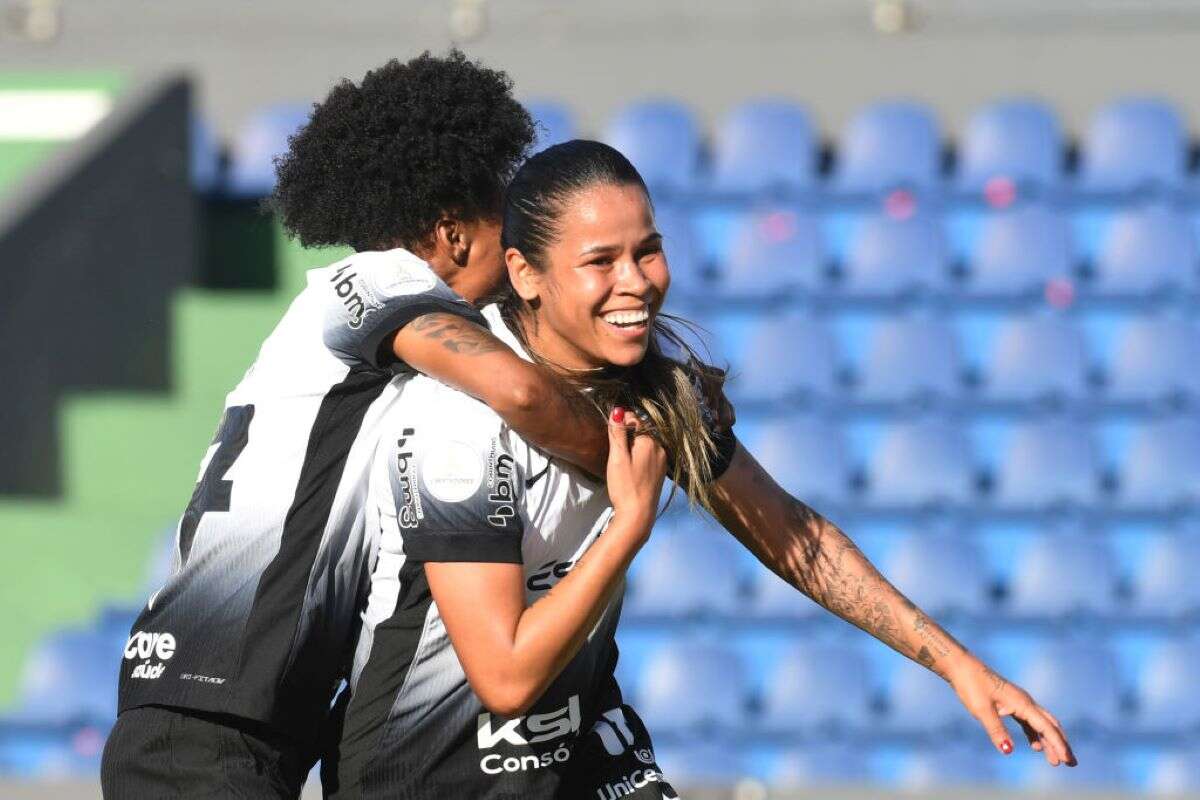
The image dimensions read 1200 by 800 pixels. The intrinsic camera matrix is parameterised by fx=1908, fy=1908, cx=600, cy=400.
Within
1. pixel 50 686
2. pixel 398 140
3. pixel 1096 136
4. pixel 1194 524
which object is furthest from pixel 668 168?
pixel 398 140

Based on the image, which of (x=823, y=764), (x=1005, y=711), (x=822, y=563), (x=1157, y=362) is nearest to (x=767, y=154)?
(x=1157, y=362)

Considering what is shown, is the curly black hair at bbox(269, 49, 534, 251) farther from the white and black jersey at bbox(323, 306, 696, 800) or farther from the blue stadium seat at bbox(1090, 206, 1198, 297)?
the blue stadium seat at bbox(1090, 206, 1198, 297)

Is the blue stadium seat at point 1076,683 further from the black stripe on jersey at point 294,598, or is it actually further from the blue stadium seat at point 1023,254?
the black stripe on jersey at point 294,598

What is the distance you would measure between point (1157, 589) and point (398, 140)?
4.04m

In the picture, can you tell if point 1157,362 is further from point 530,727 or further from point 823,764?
point 530,727

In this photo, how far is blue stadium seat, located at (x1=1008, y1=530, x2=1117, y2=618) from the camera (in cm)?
607

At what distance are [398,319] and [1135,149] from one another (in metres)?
4.97

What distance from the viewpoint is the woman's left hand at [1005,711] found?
8.54 feet

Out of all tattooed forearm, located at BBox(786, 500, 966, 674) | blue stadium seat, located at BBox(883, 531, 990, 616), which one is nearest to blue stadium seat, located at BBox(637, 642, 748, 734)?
blue stadium seat, located at BBox(883, 531, 990, 616)

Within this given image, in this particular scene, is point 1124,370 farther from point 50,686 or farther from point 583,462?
point 583,462

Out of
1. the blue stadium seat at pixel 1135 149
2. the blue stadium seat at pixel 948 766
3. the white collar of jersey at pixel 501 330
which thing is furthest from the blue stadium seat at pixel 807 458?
the white collar of jersey at pixel 501 330

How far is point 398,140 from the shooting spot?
9.15ft

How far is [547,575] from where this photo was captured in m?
2.61

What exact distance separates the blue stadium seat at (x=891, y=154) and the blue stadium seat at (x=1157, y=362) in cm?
95
